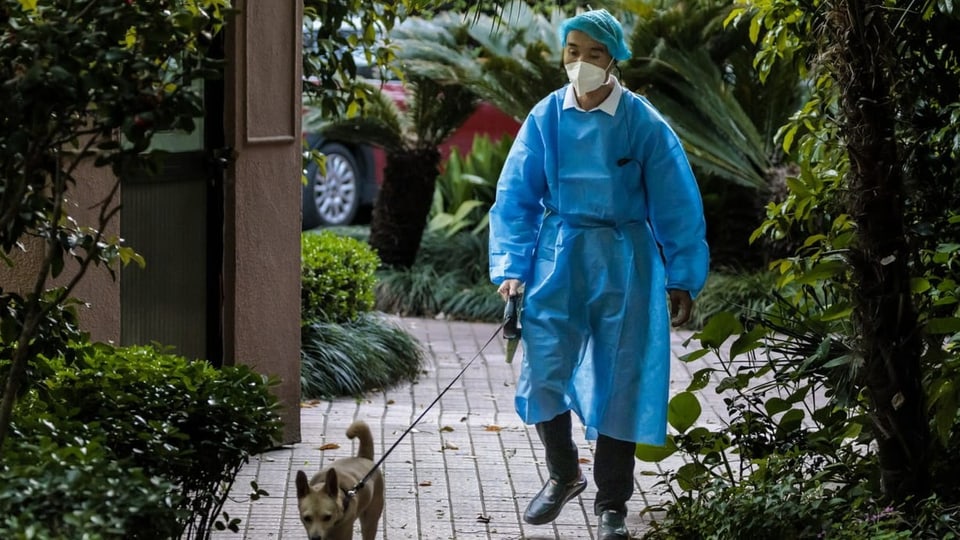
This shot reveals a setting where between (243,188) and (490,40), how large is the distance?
22.0ft

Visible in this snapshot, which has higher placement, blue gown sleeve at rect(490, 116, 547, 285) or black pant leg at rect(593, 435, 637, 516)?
blue gown sleeve at rect(490, 116, 547, 285)

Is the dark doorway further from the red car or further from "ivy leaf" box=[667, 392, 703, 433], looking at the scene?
the red car

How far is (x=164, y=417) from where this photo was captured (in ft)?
13.8

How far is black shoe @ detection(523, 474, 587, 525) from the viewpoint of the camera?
5.52 m

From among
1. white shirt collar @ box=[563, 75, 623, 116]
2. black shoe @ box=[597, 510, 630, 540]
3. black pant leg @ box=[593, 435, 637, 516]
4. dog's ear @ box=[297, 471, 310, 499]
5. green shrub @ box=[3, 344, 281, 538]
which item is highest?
white shirt collar @ box=[563, 75, 623, 116]

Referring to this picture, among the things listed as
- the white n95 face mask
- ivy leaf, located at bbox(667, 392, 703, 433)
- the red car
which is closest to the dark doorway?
the white n95 face mask

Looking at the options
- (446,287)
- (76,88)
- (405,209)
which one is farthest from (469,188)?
(76,88)

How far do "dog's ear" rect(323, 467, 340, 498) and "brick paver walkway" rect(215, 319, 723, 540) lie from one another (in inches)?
39.3

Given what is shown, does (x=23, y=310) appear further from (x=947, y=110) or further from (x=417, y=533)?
(x=947, y=110)

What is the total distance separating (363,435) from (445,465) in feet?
5.12

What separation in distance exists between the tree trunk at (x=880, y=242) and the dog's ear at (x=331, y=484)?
170cm

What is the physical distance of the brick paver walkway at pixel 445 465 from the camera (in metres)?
5.64

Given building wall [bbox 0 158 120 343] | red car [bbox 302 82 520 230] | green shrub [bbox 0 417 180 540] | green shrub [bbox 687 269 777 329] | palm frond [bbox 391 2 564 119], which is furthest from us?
red car [bbox 302 82 520 230]

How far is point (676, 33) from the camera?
40.6ft
